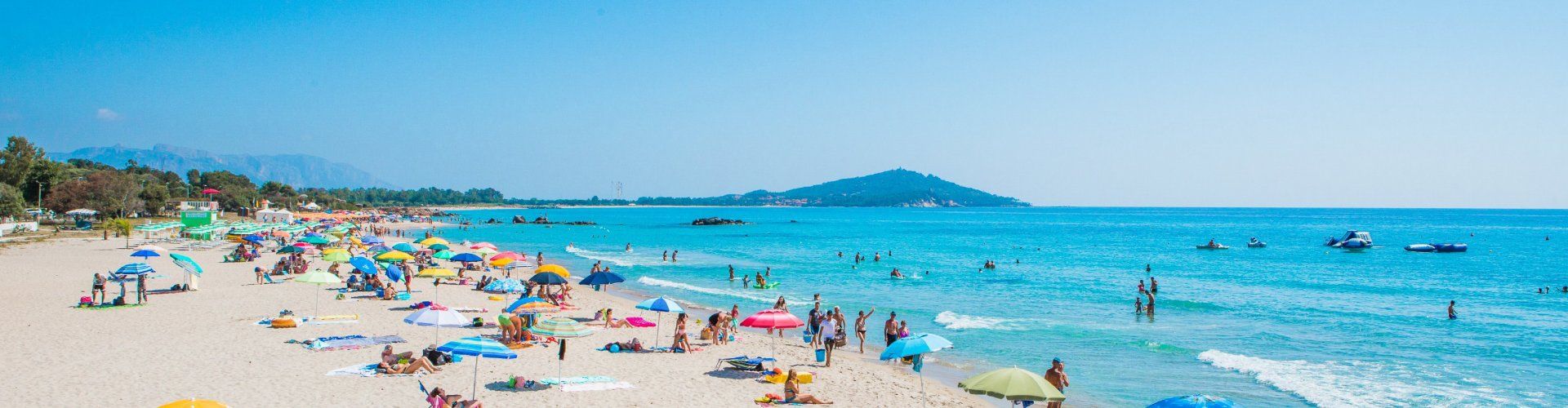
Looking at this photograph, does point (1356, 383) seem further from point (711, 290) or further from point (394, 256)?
point (394, 256)

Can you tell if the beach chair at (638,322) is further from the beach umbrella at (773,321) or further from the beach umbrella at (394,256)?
the beach umbrella at (394,256)

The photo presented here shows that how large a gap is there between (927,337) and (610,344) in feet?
22.3

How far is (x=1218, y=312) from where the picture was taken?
2733 centimetres

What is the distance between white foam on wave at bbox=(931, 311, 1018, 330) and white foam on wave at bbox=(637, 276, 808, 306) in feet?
18.9

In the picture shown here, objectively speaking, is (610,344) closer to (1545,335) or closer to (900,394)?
(900,394)

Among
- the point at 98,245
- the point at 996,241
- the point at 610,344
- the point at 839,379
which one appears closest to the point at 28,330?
the point at 610,344

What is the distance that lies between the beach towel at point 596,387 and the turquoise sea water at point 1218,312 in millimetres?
7969

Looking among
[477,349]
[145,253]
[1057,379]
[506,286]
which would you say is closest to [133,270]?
[145,253]

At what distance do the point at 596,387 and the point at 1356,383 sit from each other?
14709 millimetres

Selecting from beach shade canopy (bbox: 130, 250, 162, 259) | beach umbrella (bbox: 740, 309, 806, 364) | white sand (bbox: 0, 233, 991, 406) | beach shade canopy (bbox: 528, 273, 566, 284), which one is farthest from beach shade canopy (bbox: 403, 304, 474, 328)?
beach shade canopy (bbox: 130, 250, 162, 259)

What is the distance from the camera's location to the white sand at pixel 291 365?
39.9 feet

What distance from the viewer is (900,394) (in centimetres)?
1434

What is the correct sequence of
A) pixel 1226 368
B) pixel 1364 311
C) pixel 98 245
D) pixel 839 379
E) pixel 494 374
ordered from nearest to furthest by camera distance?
pixel 494 374
pixel 839 379
pixel 1226 368
pixel 1364 311
pixel 98 245

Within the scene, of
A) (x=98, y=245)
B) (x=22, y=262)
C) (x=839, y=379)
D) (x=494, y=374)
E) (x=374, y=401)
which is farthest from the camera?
(x=98, y=245)
